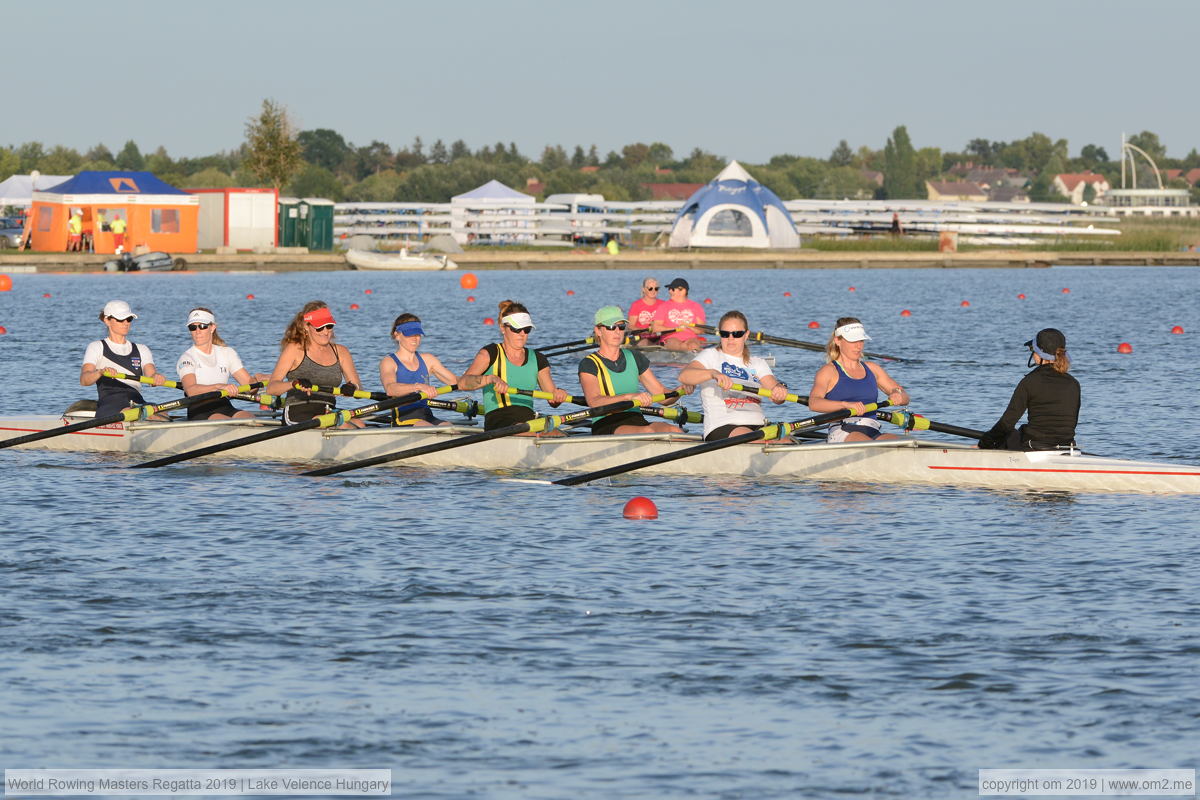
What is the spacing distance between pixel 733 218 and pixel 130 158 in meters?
106

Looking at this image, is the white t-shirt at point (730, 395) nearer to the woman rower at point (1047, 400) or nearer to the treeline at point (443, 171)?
the woman rower at point (1047, 400)

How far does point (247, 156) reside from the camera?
7669 cm

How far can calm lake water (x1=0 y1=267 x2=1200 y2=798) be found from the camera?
801 centimetres

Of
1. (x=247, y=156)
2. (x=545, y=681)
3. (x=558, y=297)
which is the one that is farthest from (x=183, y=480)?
(x=247, y=156)

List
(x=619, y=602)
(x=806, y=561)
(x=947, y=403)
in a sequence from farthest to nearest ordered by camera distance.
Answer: (x=947, y=403)
(x=806, y=561)
(x=619, y=602)

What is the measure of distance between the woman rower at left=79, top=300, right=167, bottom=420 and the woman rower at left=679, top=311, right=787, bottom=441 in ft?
17.5

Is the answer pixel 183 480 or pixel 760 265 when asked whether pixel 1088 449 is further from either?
pixel 760 265

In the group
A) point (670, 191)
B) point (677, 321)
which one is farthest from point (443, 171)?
point (677, 321)

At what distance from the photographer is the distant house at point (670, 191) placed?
15838 cm

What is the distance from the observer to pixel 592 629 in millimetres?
10203

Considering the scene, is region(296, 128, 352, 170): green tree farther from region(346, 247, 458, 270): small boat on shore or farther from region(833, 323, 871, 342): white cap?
region(833, 323, 871, 342): white cap

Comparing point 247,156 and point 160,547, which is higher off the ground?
point 247,156

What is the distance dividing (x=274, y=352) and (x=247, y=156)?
151 feet

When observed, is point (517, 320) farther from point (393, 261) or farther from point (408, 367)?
point (393, 261)
